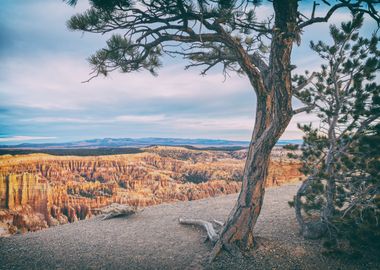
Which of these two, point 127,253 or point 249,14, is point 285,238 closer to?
point 127,253

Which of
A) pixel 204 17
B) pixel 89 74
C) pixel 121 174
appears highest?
pixel 204 17

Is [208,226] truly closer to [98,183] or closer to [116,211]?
[116,211]

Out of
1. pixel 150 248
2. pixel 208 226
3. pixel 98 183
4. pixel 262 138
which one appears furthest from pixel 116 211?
pixel 98 183

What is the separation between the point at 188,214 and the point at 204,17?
21.4ft

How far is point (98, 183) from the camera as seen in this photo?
2945 centimetres

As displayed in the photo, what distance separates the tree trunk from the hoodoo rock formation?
10914mm

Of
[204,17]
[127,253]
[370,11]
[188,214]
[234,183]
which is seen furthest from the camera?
[234,183]

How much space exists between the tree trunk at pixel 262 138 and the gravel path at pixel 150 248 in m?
0.43

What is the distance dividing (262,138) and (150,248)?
3411 mm

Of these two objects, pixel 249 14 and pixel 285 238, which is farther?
pixel 285 238

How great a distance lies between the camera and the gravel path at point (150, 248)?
15.6 ft

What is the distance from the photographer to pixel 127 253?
18.3 feet

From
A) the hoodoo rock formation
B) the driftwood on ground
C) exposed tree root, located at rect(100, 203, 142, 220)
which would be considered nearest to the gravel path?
the driftwood on ground

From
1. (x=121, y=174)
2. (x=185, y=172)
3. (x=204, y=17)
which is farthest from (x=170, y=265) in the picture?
(x=121, y=174)
